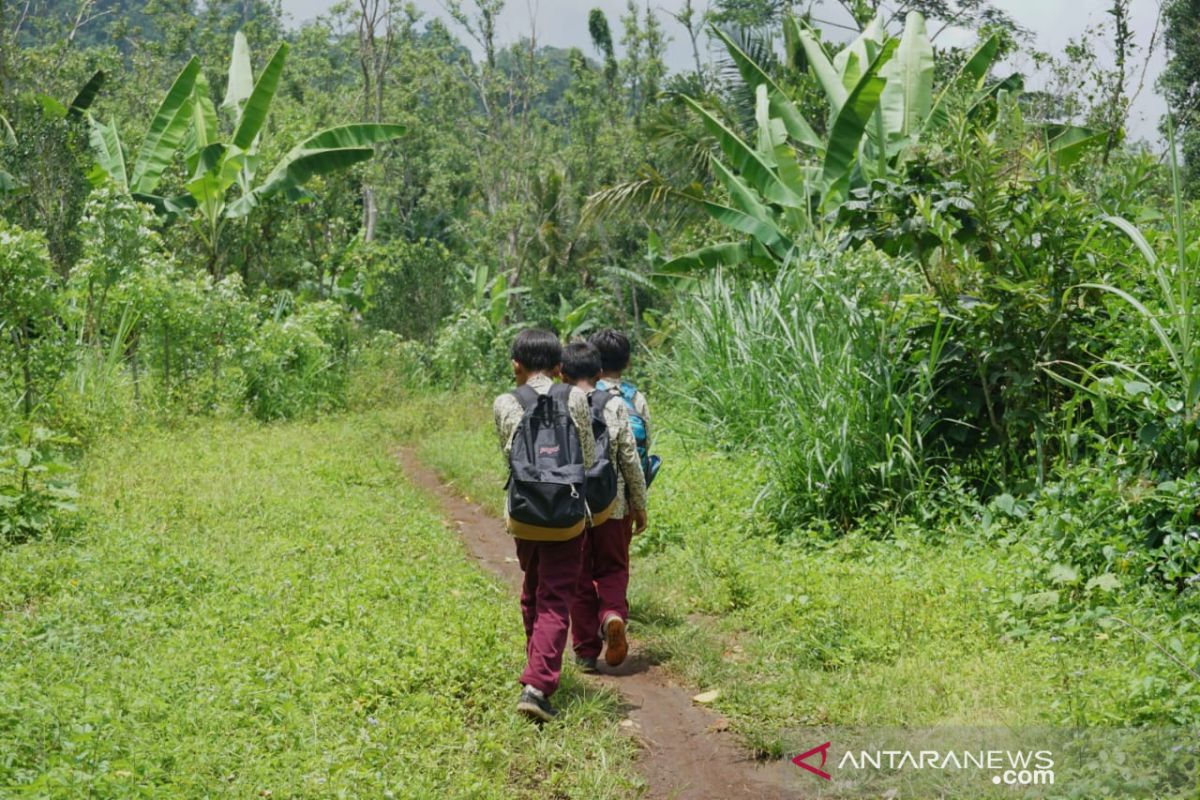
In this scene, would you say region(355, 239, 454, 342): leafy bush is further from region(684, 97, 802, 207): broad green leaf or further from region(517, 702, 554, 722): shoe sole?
region(517, 702, 554, 722): shoe sole

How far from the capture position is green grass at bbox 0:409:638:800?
3.85 metres

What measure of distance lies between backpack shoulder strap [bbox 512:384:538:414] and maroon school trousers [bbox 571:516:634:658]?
105cm

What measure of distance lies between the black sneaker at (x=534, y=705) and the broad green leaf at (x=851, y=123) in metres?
7.80

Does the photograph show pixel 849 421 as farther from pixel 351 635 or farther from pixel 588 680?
pixel 351 635

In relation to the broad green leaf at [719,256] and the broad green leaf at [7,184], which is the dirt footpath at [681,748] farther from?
the broad green leaf at [7,184]

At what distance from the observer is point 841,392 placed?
25.0 feet

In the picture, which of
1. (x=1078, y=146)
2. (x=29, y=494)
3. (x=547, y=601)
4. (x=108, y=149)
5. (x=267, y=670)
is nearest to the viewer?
(x=267, y=670)

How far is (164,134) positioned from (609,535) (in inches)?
472

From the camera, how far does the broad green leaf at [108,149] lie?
51.0 feet

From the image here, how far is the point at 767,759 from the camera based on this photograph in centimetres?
452

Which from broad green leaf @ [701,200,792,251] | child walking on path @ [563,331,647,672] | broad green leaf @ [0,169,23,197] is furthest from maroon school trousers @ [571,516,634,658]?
broad green leaf @ [0,169,23,197]

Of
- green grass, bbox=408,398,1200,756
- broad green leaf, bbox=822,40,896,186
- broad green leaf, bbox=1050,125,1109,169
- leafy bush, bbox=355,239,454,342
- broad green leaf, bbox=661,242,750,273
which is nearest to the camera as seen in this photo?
green grass, bbox=408,398,1200,756

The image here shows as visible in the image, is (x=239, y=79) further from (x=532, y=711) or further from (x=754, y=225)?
(x=532, y=711)

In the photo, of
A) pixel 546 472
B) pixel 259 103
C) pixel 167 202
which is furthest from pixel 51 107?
pixel 546 472
